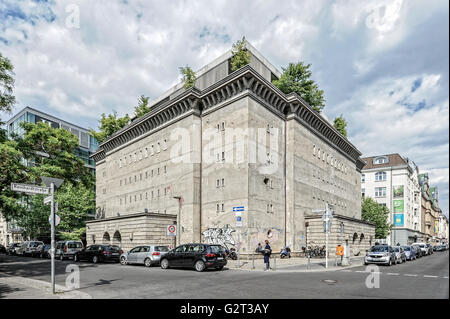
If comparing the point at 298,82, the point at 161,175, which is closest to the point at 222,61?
the point at 298,82

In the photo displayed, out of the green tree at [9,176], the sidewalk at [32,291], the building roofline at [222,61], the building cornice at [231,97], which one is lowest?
the sidewalk at [32,291]

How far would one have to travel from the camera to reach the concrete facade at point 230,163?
100ft

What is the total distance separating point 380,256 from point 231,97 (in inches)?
763

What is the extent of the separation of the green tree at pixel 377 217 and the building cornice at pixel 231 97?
71.2 feet

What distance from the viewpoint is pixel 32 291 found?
11.9 m

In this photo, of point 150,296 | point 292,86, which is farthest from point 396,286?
point 292,86

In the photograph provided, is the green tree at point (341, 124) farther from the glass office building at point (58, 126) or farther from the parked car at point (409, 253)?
the glass office building at point (58, 126)

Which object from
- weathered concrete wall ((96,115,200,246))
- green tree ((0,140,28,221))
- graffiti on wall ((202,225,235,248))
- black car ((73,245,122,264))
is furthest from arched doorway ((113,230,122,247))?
green tree ((0,140,28,221))

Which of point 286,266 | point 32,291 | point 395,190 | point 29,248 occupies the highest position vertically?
point 395,190

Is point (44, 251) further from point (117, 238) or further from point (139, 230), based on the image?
point (139, 230)

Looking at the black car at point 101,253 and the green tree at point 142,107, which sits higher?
the green tree at point 142,107

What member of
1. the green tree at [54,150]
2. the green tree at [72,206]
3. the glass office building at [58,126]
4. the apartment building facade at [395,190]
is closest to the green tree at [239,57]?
the green tree at [54,150]

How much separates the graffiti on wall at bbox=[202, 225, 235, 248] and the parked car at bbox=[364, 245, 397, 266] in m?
11.5

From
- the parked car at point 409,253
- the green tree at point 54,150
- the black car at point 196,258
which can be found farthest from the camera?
the green tree at point 54,150
